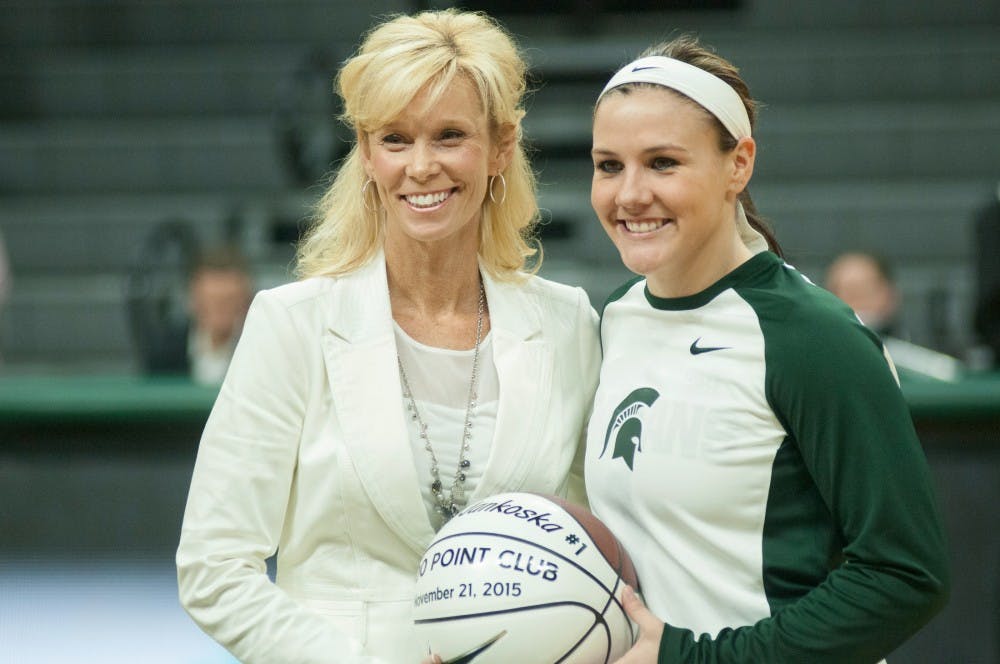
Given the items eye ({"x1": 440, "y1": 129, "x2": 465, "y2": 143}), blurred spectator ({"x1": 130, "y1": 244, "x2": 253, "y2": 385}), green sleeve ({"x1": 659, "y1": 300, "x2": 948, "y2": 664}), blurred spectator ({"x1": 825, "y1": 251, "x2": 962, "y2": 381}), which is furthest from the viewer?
blurred spectator ({"x1": 825, "y1": 251, "x2": 962, "y2": 381})

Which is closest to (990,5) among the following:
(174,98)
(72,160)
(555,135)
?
(555,135)

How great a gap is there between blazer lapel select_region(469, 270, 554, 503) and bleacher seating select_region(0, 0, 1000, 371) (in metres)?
5.36

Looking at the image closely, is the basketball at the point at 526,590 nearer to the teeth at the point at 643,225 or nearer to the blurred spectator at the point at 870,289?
the teeth at the point at 643,225

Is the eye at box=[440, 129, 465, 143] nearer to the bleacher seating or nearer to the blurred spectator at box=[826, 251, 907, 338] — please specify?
the blurred spectator at box=[826, 251, 907, 338]

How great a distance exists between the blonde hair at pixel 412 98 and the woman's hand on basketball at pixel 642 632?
0.75m

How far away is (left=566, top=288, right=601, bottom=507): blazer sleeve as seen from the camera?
256 cm

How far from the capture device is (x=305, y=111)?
9406 millimetres

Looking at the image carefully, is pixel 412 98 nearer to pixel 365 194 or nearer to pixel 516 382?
pixel 365 194

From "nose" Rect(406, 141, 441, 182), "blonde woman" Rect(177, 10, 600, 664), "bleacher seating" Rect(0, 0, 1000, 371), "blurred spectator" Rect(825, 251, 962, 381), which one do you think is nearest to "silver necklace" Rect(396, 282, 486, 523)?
"blonde woman" Rect(177, 10, 600, 664)

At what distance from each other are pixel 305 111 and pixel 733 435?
7.63m

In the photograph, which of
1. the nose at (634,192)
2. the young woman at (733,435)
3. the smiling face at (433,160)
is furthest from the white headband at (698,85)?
the smiling face at (433,160)

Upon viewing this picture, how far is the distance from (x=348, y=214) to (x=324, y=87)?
7.05 meters

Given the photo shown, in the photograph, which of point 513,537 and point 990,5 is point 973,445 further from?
point 990,5

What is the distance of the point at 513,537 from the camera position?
216cm
